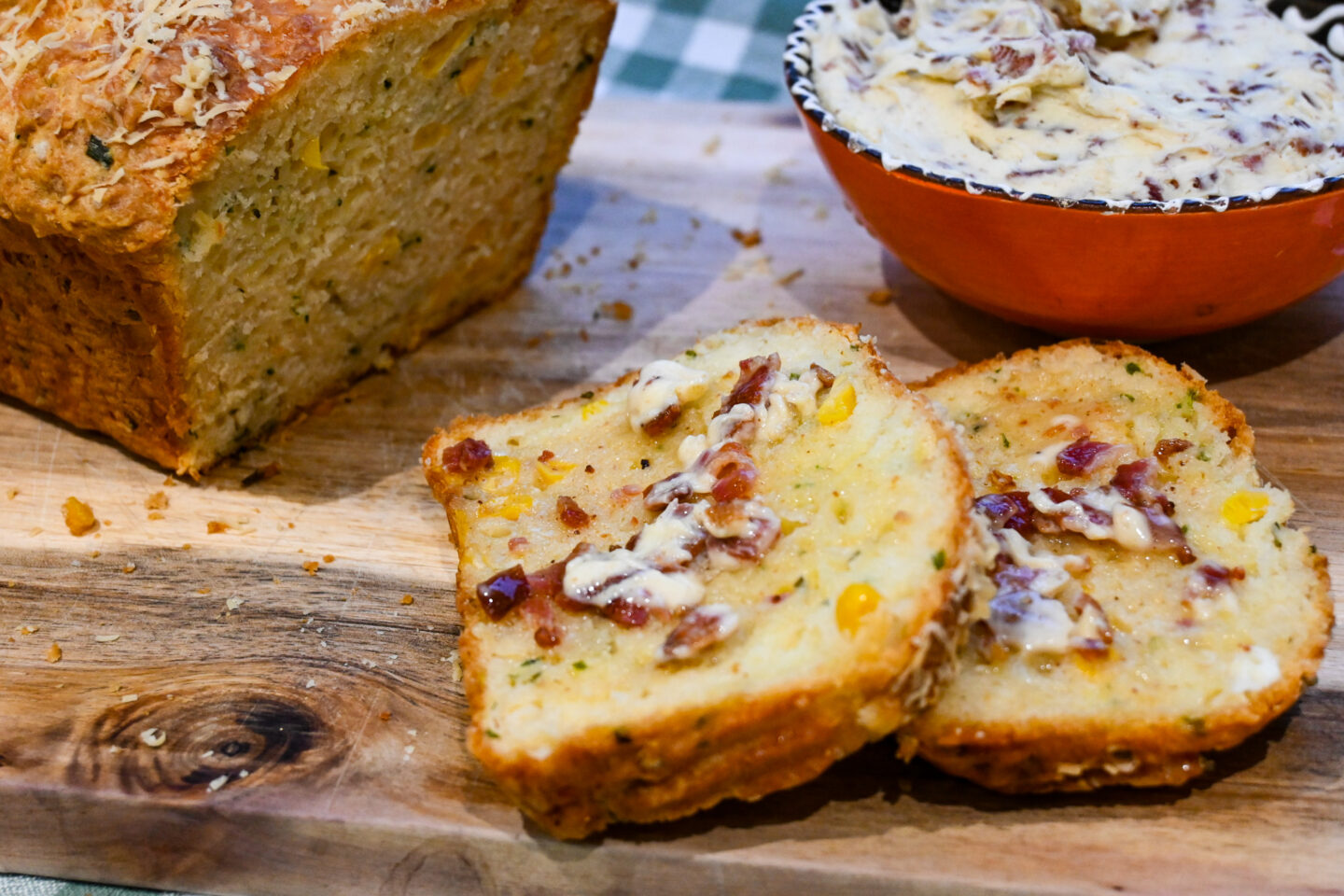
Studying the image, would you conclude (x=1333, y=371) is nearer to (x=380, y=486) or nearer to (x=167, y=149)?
(x=380, y=486)

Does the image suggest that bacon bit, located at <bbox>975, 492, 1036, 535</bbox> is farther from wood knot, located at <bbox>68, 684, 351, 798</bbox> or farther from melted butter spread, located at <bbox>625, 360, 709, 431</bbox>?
wood knot, located at <bbox>68, 684, 351, 798</bbox>

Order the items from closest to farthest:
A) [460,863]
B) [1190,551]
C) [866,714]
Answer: [866,714]
[460,863]
[1190,551]

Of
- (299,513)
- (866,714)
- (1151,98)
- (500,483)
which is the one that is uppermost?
(1151,98)

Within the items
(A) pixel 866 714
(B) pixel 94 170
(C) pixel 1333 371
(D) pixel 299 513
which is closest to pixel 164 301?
(B) pixel 94 170

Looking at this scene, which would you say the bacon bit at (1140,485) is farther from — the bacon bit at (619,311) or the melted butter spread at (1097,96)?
the bacon bit at (619,311)

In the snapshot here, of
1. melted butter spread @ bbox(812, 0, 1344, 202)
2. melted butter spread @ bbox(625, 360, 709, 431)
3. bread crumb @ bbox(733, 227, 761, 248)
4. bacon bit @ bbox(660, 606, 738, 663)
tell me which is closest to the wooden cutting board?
bread crumb @ bbox(733, 227, 761, 248)

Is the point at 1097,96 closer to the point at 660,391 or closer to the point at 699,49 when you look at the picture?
the point at 660,391
